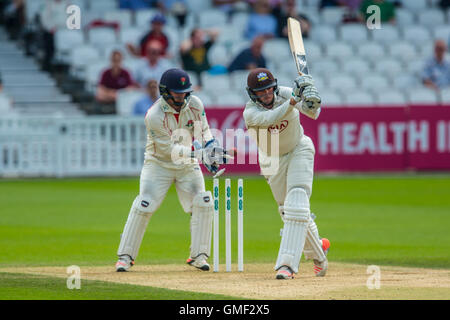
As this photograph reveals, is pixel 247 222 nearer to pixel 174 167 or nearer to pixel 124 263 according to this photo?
pixel 174 167

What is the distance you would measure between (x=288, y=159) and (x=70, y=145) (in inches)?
401

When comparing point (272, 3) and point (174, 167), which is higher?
point (272, 3)

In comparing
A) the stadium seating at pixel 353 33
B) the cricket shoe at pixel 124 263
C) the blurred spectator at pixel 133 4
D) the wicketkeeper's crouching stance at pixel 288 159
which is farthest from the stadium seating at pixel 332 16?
the cricket shoe at pixel 124 263

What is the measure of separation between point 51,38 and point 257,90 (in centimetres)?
1247

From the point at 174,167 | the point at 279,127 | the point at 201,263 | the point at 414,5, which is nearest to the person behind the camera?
the point at 279,127

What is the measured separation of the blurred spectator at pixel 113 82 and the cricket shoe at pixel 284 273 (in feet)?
34.7

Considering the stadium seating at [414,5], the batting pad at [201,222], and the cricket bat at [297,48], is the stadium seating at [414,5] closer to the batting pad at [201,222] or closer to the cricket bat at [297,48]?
the cricket bat at [297,48]

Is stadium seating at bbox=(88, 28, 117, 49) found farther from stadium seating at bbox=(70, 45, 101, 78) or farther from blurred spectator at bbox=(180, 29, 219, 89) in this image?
blurred spectator at bbox=(180, 29, 219, 89)

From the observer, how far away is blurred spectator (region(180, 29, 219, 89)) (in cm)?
1856

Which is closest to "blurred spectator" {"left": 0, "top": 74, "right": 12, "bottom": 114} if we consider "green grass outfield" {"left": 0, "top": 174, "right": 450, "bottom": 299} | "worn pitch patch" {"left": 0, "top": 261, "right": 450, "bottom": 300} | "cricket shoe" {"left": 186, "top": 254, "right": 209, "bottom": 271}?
"green grass outfield" {"left": 0, "top": 174, "right": 450, "bottom": 299}

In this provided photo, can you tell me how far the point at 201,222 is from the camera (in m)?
8.77

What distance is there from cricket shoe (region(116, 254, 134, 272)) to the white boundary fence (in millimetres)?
9128


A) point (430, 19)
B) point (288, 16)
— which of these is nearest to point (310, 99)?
point (288, 16)
